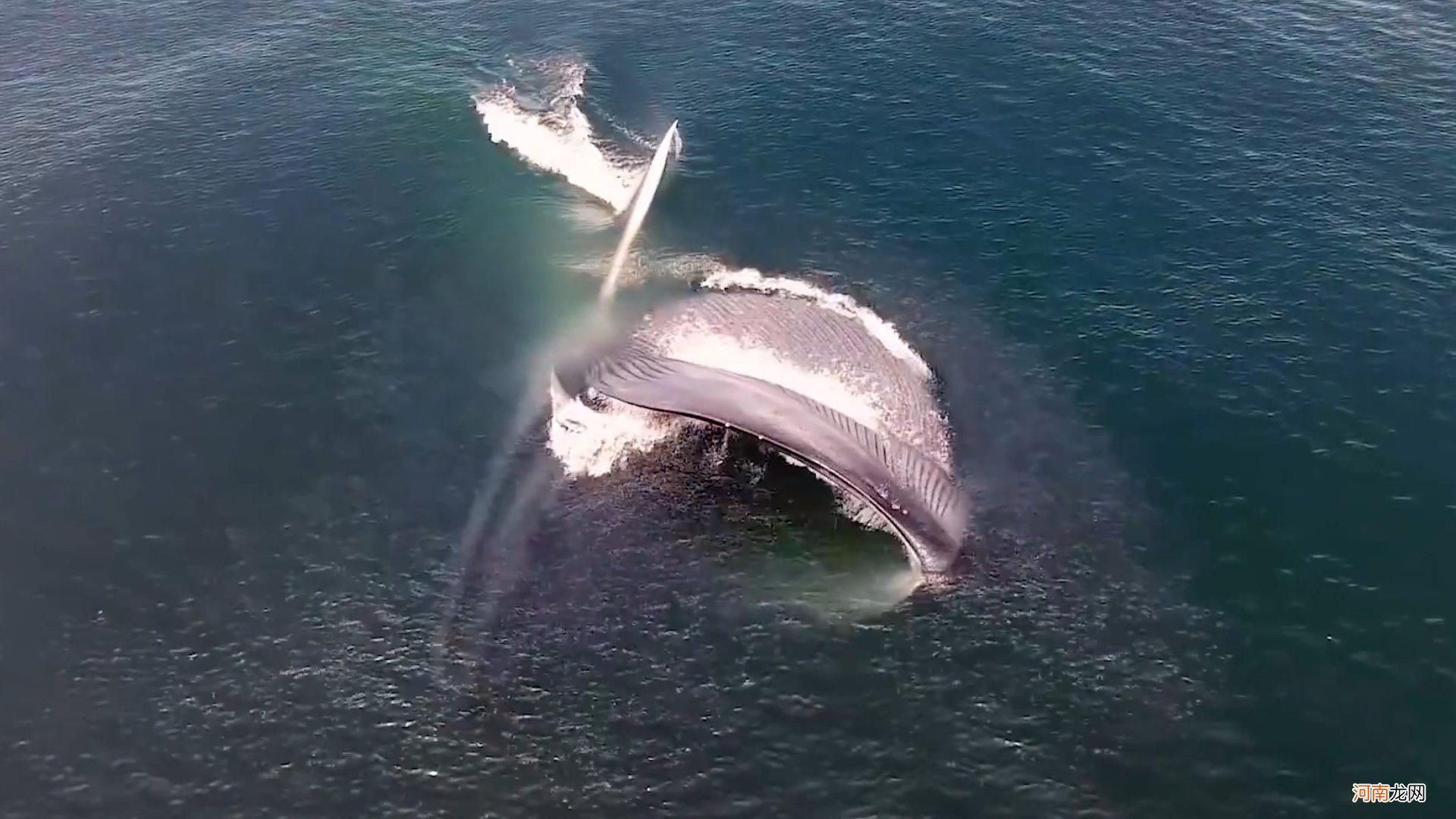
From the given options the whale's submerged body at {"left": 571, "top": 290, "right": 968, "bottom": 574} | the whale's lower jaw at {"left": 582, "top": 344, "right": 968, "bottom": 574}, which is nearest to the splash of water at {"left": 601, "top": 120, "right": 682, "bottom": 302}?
the whale's submerged body at {"left": 571, "top": 290, "right": 968, "bottom": 574}

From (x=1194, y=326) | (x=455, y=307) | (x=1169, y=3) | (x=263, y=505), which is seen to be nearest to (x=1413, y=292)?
(x=1194, y=326)

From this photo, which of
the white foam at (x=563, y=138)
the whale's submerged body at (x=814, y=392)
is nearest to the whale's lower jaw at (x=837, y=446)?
the whale's submerged body at (x=814, y=392)

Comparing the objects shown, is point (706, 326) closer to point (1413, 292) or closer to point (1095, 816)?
point (1095, 816)

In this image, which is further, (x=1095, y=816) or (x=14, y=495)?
(x=14, y=495)

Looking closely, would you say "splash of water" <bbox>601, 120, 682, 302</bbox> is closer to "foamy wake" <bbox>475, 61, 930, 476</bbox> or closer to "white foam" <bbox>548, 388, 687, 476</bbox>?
"foamy wake" <bbox>475, 61, 930, 476</bbox>

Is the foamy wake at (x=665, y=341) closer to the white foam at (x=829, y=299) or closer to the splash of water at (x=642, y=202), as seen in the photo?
the white foam at (x=829, y=299)

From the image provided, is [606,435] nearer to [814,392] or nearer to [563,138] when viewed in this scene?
[814,392]
